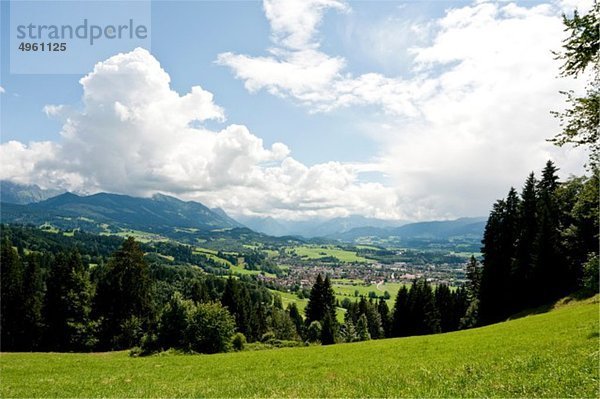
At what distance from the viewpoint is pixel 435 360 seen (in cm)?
2470

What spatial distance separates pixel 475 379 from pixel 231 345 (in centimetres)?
4172

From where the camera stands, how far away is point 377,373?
21734mm

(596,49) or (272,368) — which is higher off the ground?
(596,49)

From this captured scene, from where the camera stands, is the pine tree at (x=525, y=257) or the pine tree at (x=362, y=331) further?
the pine tree at (x=362, y=331)

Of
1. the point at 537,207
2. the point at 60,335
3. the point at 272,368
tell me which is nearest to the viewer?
the point at 272,368

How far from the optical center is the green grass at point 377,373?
50.5 feet

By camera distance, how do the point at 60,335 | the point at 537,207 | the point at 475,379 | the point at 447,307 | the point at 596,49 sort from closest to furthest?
the point at 475,379
the point at 596,49
the point at 60,335
the point at 537,207
the point at 447,307

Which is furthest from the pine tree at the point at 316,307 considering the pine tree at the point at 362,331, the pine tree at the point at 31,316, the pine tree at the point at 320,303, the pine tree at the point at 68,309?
the pine tree at the point at 31,316

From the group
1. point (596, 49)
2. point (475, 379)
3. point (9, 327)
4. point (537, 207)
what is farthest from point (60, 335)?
point (537, 207)

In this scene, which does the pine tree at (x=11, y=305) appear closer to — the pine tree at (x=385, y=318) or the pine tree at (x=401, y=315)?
the pine tree at (x=401, y=315)

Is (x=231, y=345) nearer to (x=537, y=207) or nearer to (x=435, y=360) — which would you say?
(x=435, y=360)

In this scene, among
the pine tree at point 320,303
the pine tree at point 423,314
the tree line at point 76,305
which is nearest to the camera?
the tree line at point 76,305

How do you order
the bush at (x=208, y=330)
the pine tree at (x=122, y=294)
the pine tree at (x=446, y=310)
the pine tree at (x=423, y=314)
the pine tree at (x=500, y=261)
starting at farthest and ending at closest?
the pine tree at (x=446, y=310) < the pine tree at (x=423, y=314) < the pine tree at (x=500, y=261) < the pine tree at (x=122, y=294) < the bush at (x=208, y=330)

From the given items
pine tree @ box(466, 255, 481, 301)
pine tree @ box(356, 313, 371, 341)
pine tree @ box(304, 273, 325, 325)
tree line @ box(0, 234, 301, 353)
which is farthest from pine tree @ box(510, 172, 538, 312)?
tree line @ box(0, 234, 301, 353)
